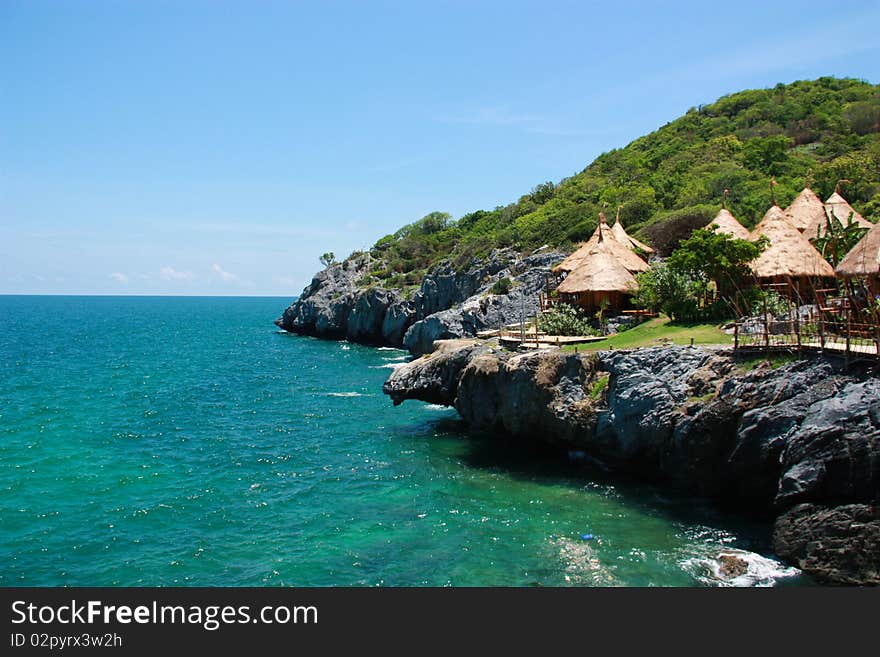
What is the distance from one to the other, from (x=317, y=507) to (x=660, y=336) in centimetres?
1701

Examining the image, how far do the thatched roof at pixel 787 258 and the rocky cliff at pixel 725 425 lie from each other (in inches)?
450

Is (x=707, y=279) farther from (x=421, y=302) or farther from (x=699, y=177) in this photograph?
(x=421, y=302)

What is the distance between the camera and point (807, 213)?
42656 millimetres

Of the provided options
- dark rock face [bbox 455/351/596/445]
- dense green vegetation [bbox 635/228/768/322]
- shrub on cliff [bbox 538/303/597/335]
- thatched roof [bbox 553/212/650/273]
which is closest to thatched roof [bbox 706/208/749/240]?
thatched roof [bbox 553/212/650/273]

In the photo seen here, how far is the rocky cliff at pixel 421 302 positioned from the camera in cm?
5459

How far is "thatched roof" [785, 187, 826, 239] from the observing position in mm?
41281

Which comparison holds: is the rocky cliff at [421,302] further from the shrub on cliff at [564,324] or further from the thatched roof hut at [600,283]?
the thatched roof hut at [600,283]

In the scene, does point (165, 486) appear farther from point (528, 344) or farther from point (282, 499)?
point (528, 344)

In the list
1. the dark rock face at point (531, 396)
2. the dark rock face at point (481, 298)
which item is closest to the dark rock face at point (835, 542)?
the dark rock face at point (531, 396)

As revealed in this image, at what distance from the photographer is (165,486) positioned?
86.2 feet

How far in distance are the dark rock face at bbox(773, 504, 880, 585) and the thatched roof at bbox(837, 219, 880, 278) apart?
9.16m

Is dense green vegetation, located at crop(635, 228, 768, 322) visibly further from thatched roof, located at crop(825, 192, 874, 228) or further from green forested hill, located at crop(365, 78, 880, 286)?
green forested hill, located at crop(365, 78, 880, 286)
